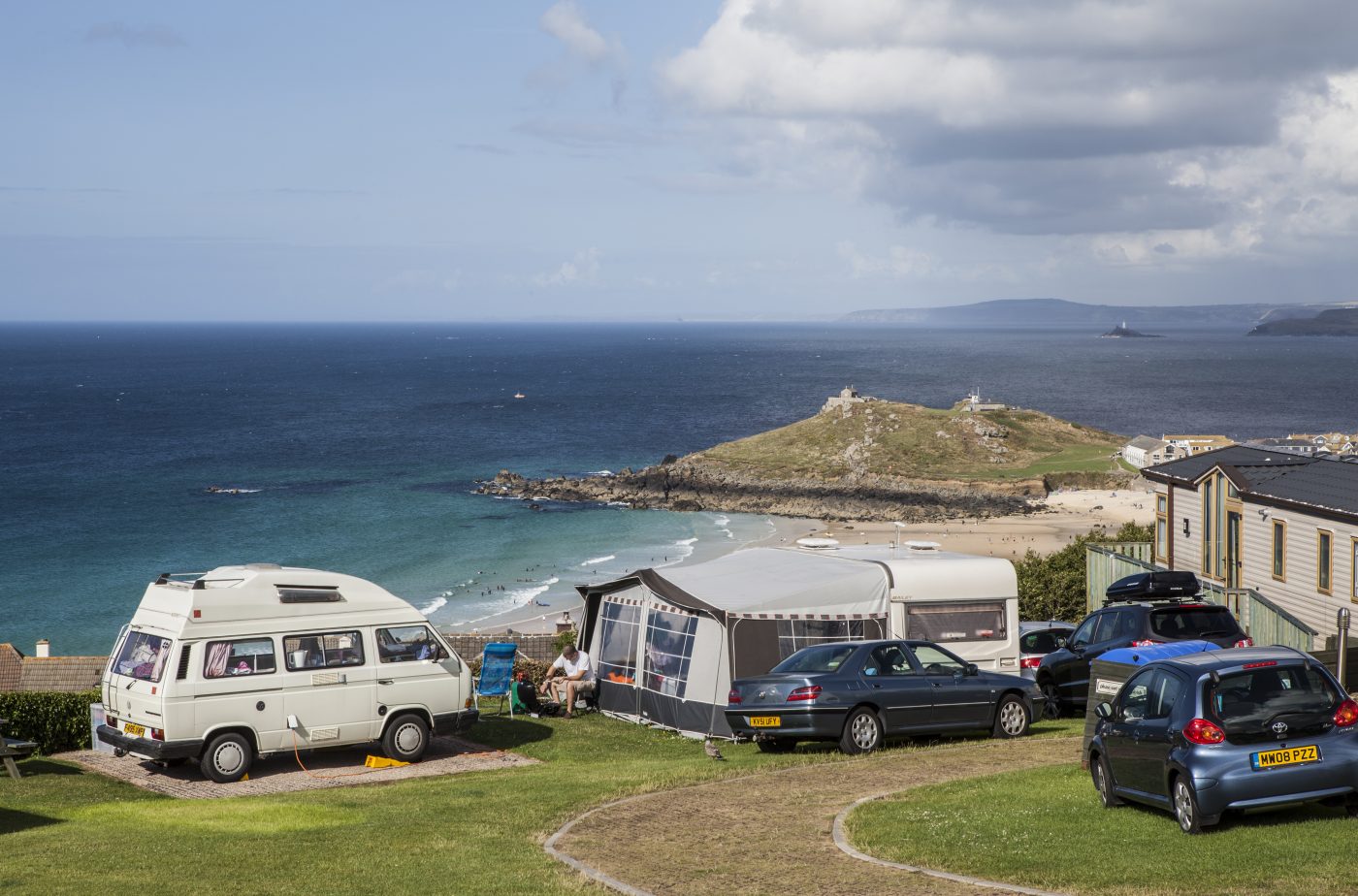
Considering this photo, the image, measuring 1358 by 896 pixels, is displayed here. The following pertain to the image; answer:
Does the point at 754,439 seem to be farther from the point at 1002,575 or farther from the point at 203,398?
the point at 203,398

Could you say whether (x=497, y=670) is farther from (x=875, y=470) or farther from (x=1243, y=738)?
(x=875, y=470)

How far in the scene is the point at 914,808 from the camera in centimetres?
1252

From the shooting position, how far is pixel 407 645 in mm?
17734

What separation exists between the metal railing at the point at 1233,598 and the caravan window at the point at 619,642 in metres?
9.49

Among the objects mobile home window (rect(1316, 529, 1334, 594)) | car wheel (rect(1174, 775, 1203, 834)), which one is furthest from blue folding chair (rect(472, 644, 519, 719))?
mobile home window (rect(1316, 529, 1334, 594))

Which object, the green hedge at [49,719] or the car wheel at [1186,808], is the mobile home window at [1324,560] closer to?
the car wheel at [1186,808]

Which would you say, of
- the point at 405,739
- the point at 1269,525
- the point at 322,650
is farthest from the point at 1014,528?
the point at 322,650

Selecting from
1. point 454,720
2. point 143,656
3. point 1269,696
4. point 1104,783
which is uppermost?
point 1269,696

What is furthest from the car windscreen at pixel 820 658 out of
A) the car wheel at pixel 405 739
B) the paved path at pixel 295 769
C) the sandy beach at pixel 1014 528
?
the sandy beach at pixel 1014 528

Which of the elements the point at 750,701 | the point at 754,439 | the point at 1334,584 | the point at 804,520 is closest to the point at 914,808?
the point at 750,701

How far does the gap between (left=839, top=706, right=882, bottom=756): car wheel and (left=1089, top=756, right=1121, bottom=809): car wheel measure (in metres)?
4.69

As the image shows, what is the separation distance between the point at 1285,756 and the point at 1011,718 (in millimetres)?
7561

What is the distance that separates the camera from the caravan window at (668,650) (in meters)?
19.8

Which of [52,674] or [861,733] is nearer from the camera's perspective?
[861,733]
